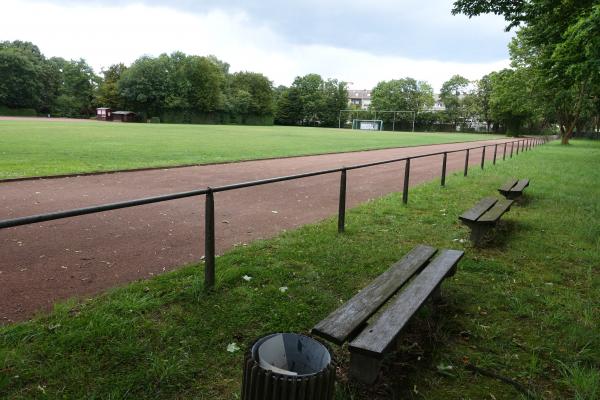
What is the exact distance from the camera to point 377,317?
306 centimetres

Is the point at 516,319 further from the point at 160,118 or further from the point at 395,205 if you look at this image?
the point at 160,118

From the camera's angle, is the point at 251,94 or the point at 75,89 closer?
the point at 75,89

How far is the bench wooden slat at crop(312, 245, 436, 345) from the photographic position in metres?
2.58

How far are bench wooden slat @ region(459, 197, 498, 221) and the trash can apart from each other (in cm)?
410

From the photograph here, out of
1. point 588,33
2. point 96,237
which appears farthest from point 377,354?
point 588,33

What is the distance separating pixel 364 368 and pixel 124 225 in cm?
486

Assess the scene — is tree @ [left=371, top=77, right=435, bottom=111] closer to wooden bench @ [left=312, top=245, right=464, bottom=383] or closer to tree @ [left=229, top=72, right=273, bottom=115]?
tree @ [left=229, top=72, right=273, bottom=115]

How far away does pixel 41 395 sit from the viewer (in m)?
2.50

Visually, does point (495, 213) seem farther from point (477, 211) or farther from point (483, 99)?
point (483, 99)

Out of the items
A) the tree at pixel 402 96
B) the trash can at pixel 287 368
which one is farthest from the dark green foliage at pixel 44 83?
the trash can at pixel 287 368

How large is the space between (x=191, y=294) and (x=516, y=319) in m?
2.88

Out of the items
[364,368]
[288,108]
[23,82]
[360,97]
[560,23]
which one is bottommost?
[364,368]

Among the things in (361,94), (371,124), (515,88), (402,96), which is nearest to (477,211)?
(515,88)

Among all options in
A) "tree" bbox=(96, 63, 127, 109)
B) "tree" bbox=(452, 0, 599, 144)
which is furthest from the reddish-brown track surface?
"tree" bbox=(96, 63, 127, 109)
